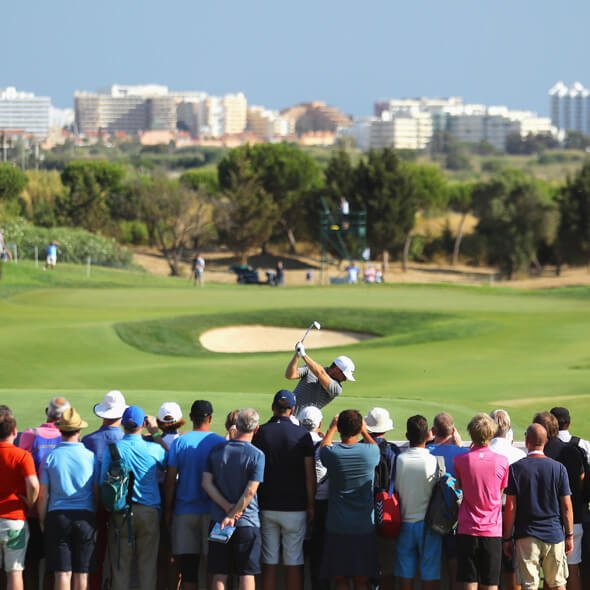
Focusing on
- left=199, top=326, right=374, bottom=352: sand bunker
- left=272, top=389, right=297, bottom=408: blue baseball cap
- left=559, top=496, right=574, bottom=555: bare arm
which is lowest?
left=199, top=326, right=374, bottom=352: sand bunker

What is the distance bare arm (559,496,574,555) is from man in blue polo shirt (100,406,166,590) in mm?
3218

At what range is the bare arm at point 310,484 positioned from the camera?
393 inches

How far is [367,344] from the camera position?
3031 centimetres

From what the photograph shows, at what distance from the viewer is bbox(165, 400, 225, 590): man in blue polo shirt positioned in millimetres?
10031

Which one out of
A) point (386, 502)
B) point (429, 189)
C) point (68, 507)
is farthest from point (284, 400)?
point (429, 189)

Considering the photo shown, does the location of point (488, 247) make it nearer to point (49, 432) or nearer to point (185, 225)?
point (185, 225)

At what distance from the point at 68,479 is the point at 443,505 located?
9.75ft

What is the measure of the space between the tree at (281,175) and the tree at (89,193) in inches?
355

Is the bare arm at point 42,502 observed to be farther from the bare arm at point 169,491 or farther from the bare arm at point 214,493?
the bare arm at point 214,493

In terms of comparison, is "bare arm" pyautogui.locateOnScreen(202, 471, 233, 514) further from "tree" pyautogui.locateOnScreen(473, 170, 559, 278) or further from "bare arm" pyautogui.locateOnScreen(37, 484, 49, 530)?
"tree" pyautogui.locateOnScreen(473, 170, 559, 278)

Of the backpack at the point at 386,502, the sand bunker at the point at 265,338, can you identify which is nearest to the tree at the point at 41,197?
the sand bunker at the point at 265,338

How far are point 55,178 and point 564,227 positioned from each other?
152 ft

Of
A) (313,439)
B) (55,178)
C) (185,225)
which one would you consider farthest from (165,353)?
(55,178)

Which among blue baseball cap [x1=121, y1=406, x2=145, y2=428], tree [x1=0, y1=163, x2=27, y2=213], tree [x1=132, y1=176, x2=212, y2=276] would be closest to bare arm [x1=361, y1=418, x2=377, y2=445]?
blue baseball cap [x1=121, y1=406, x2=145, y2=428]
